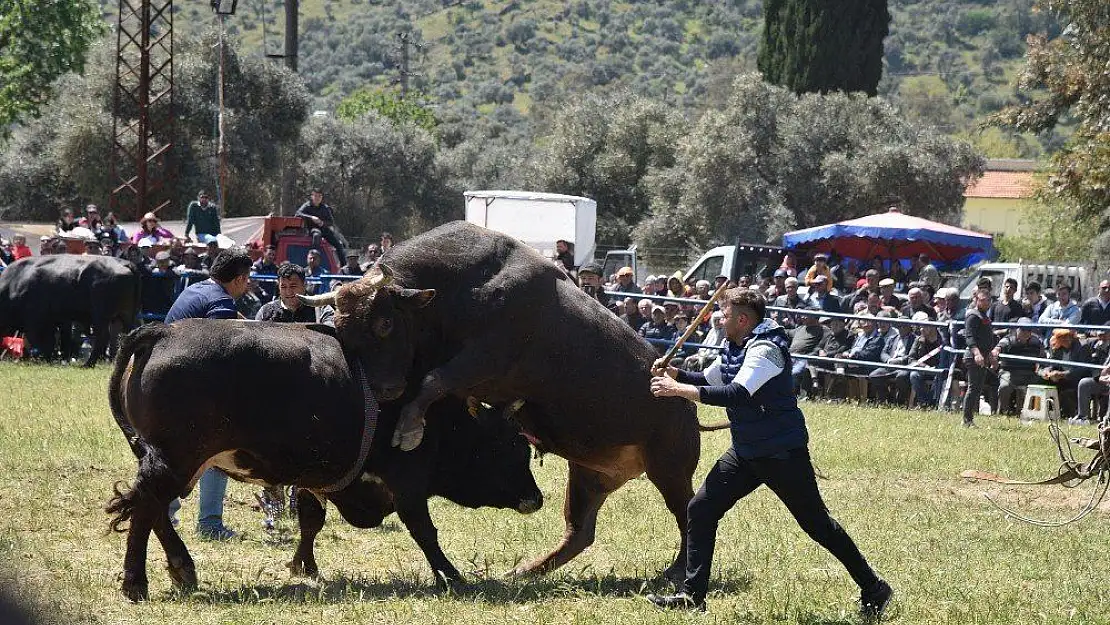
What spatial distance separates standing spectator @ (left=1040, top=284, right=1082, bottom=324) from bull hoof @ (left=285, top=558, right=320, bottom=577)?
40.9 ft

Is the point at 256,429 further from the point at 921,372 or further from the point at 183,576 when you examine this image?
the point at 921,372

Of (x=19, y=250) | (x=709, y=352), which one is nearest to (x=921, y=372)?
(x=709, y=352)

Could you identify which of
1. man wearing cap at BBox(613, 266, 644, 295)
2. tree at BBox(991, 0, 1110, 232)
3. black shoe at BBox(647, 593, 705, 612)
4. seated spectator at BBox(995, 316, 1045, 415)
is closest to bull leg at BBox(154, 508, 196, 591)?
black shoe at BBox(647, 593, 705, 612)

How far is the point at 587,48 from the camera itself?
373 ft

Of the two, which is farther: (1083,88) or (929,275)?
(1083,88)

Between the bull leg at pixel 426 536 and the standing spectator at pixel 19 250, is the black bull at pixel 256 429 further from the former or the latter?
the standing spectator at pixel 19 250

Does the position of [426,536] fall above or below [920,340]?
above

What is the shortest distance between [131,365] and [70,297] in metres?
12.9

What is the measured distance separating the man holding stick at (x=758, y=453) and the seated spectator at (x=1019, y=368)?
11.4m

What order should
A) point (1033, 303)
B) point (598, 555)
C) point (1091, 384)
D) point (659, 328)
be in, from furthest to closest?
point (659, 328)
point (1033, 303)
point (1091, 384)
point (598, 555)

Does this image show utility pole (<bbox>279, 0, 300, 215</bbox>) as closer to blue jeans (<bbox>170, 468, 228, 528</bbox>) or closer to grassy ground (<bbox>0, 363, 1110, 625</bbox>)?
grassy ground (<bbox>0, 363, 1110, 625</bbox>)

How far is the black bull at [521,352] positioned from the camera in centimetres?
700

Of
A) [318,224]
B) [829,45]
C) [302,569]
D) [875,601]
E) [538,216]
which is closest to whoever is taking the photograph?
[875,601]

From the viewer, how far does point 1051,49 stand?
25.0 metres
